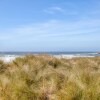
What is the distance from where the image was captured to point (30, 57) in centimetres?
1377

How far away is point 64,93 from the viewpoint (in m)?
5.68

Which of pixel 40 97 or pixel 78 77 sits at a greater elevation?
pixel 78 77

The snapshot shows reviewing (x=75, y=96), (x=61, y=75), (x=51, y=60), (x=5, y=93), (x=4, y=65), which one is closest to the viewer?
(x=75, y=96)

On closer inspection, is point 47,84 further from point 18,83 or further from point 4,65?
point 4,65

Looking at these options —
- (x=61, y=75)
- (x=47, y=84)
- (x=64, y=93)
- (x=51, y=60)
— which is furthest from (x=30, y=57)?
(x=64, y=93)

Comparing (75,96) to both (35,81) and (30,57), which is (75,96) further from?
(30,57)

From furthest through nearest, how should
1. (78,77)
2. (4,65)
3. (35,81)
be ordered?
(4,65), (35,81), (78,77)

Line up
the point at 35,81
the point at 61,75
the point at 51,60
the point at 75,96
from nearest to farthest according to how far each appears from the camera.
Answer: the point at 75,96 < the point at 35,81 < the point at 61,75 < the point at 51,60

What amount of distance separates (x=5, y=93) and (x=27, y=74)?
5.27 feet

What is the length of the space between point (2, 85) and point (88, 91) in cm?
224

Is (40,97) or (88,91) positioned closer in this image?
(88,91)

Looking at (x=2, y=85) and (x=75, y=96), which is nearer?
(x=75, y=96)

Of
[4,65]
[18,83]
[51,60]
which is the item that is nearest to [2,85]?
[18,83]

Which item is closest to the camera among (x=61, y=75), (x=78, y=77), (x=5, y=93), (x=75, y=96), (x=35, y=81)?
(x=75, y=96)
